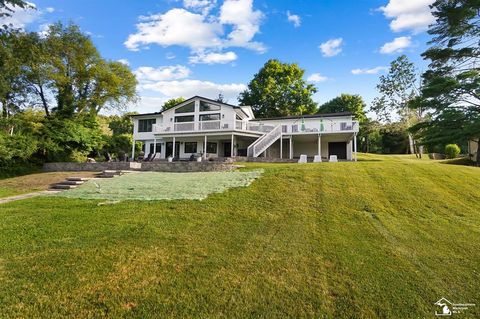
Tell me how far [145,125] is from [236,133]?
11.3m

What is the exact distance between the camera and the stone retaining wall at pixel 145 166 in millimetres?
14688

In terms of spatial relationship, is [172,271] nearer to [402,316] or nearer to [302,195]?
[402,316]

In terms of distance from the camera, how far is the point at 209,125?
22.5m

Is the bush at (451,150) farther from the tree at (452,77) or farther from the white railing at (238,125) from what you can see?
the white railing at (238,125)

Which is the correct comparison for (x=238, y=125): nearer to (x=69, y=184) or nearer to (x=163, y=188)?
(x=163, y=188)

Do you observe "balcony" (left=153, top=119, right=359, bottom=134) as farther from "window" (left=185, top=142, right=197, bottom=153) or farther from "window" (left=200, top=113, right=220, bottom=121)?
"window" (left=185, top=142, right=197, bottom=153)

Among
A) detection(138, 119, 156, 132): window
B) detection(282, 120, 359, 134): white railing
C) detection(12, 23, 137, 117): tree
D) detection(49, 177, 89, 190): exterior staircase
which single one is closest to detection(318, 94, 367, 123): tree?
detection(282, 120, 359, 134): white railing

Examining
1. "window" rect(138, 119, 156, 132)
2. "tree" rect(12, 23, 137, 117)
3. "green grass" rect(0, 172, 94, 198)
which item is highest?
"tree" rect(12, 23, 137, 117)

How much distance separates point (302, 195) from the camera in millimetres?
8289

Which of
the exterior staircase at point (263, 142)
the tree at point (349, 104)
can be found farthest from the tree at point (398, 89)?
the exterior staircase at point (263, 142)

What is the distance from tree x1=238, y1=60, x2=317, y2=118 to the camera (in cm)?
3931

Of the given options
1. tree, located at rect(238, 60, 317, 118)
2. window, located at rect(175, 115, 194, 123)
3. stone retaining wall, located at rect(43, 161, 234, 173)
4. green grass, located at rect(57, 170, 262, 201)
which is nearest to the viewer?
green grass, located at rect(57, 170, 262, 201)

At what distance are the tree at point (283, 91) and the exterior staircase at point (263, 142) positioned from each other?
1891 centimetres

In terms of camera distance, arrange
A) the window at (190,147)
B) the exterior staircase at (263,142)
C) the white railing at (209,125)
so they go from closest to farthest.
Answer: the exterior staircase at (263,142) → the white railing at (209,125) → the window at (190,147)
